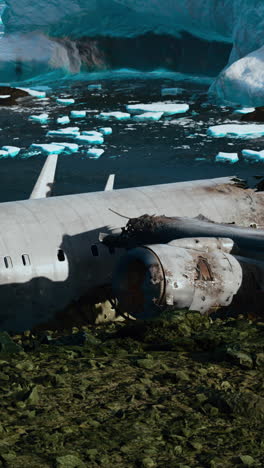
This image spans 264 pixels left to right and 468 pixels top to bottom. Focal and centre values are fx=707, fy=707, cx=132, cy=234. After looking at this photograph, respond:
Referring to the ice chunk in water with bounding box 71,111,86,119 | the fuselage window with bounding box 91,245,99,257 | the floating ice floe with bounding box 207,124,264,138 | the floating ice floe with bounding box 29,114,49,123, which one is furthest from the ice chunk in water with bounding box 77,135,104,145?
the fuselage window with bounding box 91,245,99,257

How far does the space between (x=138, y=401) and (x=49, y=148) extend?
52.1 meters

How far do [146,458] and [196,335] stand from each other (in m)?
9.45

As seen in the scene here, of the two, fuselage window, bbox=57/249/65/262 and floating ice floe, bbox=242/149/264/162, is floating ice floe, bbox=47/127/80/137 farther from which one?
fuselage window, bbox=57/249/65/262

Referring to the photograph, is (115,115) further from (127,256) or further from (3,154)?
(127,256)

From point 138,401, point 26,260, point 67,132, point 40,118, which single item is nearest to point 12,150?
point 67,132

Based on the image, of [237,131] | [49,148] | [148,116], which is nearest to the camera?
[49,148]

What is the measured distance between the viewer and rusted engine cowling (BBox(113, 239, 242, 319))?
2680 centimetres

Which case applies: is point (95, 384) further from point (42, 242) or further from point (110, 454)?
point (42, 242)

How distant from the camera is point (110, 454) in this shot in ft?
53.5

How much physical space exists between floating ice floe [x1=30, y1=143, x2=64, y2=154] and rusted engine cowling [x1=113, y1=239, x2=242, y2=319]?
41699mm

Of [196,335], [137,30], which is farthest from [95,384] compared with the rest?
[137,30]

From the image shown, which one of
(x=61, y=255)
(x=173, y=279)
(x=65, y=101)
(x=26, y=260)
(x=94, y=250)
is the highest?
(x=173, y=279)

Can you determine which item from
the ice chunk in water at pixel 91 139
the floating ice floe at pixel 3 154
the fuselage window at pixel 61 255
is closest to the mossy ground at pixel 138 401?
the fuselage window at pixel 61 255

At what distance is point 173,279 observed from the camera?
2681 cm
